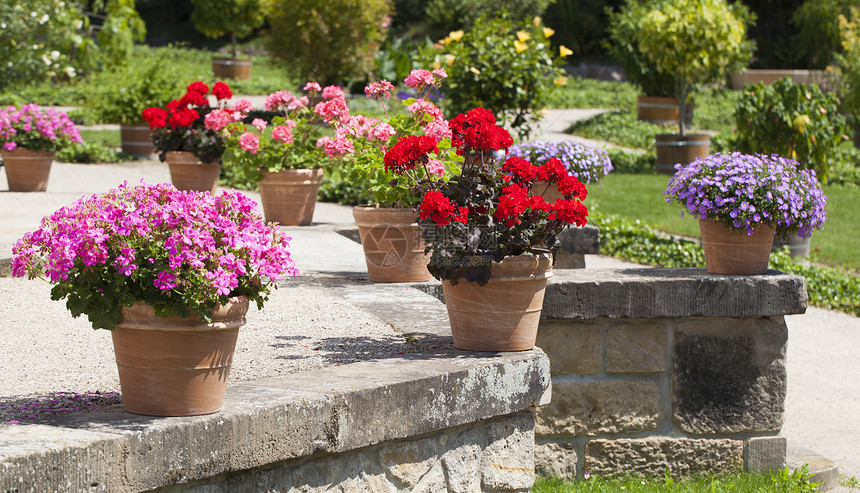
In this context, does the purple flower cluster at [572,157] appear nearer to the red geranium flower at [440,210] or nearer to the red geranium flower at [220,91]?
the red geranium flower at [220,91]

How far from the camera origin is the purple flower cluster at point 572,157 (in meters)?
6.45

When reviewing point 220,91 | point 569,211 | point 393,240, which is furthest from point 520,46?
point 569,211

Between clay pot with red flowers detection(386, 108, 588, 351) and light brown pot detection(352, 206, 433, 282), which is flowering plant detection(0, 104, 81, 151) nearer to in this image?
light brown pot detection(352, 206, 433, 282)

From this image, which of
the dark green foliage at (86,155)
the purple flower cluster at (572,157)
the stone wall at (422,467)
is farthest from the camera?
the dark green foliage at (86,155)

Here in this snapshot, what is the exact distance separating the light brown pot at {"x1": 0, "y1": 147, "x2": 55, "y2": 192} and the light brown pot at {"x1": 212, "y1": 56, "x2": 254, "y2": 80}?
1389cm

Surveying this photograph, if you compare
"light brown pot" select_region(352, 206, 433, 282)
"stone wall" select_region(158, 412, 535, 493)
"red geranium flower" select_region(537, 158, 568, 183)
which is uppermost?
"red geranium flower" select_region(537, 158, 568, 183)

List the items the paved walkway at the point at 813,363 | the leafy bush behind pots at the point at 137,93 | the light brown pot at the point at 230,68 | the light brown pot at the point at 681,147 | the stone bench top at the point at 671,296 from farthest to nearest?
the light brown pot at the point at 230,68 < the light brown pot at the point at 681,147 < the leafy bush behind pots at the point at 137,93 < the paved walkway at the point at 813,363 < the stone bench top at the point at 671,296

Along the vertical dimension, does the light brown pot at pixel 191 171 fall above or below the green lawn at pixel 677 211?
above

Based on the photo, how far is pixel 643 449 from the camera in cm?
445

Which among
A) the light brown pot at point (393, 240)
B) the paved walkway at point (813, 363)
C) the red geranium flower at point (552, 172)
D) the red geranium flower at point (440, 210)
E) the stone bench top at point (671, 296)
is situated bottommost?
the paved walkway at point (813, 363)

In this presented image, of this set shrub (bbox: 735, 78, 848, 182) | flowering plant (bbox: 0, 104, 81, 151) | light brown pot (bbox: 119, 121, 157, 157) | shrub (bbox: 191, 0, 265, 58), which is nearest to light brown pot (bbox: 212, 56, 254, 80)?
shrub (bbox: 191, 0, 265, 58)

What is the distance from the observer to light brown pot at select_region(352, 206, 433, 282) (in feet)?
14.6

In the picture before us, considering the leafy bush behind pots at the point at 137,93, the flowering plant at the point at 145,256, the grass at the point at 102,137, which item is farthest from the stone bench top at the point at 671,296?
the grass at the point at 102,137

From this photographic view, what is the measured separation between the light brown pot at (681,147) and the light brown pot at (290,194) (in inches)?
306
